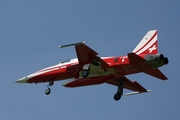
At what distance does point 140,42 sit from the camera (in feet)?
209

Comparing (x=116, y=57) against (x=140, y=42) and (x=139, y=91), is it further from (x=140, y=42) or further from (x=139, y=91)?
(x=139, y=91)

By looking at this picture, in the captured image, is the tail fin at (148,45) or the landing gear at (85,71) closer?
the tail fin at (148,45)

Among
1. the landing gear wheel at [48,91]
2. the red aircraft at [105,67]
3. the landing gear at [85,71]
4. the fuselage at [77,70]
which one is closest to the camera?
the red aircraft at [105,67]

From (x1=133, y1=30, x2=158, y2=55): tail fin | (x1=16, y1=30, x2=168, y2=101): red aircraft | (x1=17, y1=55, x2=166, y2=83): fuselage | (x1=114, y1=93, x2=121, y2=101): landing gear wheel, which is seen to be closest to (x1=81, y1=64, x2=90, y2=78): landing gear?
(x1=16, y1=30, x2=168, y2=101): red aircraft

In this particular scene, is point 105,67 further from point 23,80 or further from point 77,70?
point 23,80

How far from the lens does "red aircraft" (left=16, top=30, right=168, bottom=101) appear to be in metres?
61.7

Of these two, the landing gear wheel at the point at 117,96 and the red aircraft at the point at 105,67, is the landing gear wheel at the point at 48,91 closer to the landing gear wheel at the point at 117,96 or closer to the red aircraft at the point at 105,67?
the red aircraft at the point at 105,67

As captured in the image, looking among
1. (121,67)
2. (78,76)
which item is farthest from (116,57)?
(78,76)

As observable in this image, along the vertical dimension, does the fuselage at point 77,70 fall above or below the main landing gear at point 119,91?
above

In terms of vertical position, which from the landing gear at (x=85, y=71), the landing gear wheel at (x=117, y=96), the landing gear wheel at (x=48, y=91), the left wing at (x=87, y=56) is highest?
the left wing at (x=87, y=56)

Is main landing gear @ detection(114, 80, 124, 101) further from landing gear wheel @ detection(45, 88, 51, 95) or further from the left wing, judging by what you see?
landing gear wheel @ detection(45, 88, 51, 95)

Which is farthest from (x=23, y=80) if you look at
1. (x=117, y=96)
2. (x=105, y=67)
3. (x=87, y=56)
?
(x=105, y=67)

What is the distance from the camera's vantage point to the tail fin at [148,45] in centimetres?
6238

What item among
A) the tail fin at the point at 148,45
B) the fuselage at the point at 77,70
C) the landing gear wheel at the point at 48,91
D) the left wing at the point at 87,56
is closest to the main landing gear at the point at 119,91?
the fuselage at the point at 77,70
